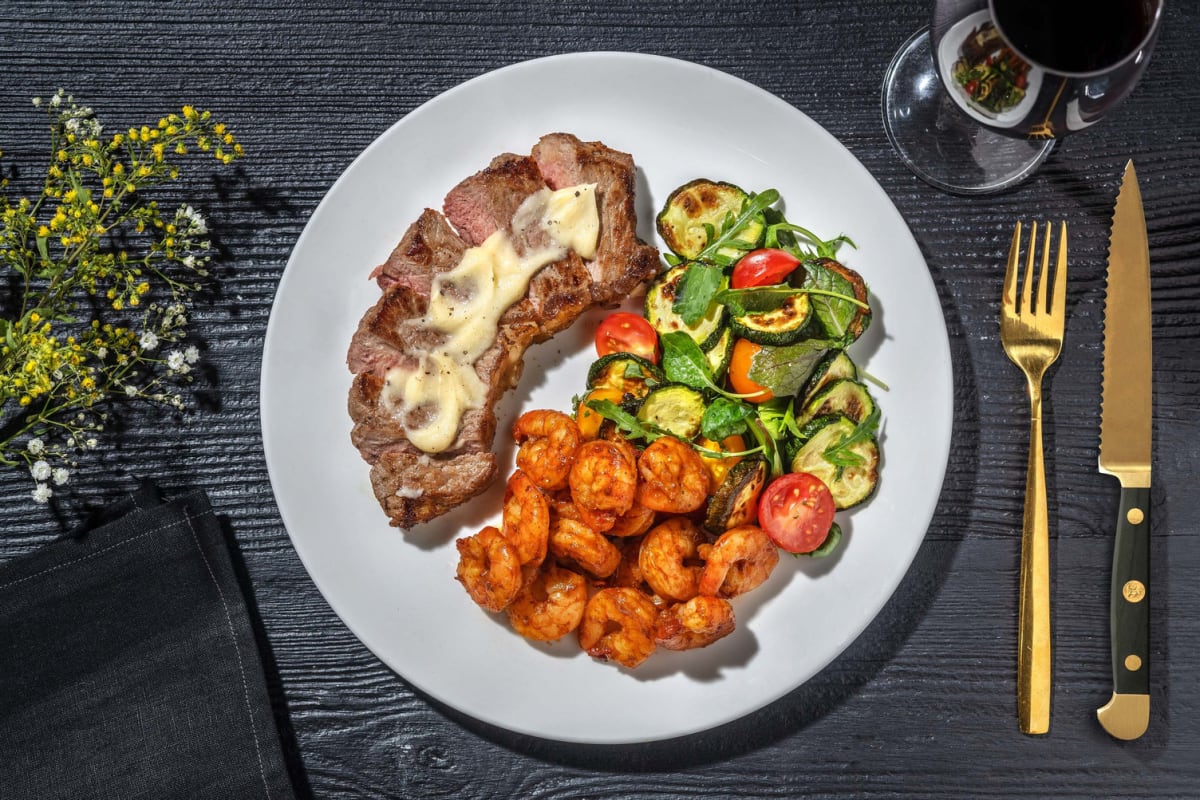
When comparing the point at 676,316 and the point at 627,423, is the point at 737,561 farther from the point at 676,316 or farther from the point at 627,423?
the point at 676,316

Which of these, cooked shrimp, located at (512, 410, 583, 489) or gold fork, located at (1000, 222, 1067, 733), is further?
gold fork, located at (1000, 222, 1067, 733)

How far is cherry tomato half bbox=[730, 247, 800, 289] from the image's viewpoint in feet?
9.01

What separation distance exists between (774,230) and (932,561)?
1.26 meters

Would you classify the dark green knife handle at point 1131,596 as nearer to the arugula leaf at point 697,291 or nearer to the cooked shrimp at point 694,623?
the cooked shrimp at point 694,623

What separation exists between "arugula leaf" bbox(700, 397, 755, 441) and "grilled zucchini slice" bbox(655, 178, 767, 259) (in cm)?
54

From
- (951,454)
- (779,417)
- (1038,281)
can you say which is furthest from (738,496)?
(1038,281)

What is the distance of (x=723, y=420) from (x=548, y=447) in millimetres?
538

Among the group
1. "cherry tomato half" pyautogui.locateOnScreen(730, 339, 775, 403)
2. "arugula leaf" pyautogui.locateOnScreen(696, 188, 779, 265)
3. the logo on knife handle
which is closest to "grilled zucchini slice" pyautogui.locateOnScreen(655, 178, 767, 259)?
"arugula leaf" pyautogui.locateOnScreen(696, 188, 779, 265)

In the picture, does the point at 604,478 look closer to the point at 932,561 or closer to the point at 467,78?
the point at 932,561

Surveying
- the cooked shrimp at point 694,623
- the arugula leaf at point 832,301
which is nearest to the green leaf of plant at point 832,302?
the arugula leaf at point 832,301

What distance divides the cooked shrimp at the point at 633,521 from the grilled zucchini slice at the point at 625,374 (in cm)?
38

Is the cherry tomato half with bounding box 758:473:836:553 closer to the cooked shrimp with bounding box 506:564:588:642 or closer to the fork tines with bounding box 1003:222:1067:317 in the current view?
the cooked shrimp with bounding box 506:564:588:642

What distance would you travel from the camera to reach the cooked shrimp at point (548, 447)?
267cm

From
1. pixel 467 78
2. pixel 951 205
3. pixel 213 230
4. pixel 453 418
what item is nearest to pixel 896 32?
pixel 951 205
